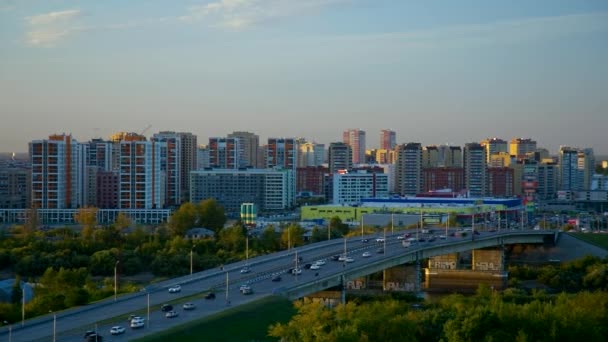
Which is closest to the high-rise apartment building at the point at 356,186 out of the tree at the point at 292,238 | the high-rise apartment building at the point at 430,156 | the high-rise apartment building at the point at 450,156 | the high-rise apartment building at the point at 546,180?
the high-rise apartment building at the point at 430,156

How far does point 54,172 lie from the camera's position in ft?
110

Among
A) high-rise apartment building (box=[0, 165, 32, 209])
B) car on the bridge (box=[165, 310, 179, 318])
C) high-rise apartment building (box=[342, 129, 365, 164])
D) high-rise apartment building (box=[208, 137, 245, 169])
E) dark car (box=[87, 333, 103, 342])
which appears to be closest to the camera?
dark car (box=[87, 333, 103, 342])

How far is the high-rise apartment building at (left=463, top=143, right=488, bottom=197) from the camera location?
49.0m

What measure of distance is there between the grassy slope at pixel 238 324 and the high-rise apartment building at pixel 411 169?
35.8m

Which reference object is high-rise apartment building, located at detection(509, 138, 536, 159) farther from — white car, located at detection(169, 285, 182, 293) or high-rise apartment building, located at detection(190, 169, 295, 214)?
white car, located at detection(169, 285, 182, 293)

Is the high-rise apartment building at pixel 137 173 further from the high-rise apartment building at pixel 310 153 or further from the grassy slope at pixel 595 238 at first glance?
the high-rise apartment building at pixel 310 153

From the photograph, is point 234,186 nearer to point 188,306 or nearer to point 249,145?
point 249,145

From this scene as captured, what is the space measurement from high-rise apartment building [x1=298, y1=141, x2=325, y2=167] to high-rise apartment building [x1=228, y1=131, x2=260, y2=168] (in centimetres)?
545

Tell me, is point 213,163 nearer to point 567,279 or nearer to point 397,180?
point 397,180

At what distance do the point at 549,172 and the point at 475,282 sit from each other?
3236cm

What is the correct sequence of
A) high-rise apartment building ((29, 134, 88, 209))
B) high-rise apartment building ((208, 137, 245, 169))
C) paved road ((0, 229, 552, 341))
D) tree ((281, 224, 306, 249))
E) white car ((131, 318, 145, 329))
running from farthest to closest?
high-rise apartment building ((208, 137, 245, 169)), high-rise apartment building ((29, 134, 88, 209)), tree ((281, 224, 306, 249)), white car ((131, 318, 145, 329)), paved road ((0, 229, 552, 341))

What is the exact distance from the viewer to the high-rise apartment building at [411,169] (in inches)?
1948

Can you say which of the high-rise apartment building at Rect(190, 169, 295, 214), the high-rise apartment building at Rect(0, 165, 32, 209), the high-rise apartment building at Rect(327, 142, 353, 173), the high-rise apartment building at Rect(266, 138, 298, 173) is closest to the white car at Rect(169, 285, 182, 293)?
the high-rise apartment building at Rect(190, 169, 295, 214)

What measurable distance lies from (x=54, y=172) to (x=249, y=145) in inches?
1069
